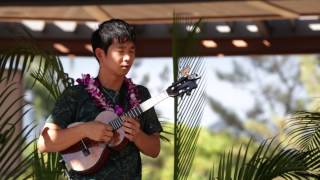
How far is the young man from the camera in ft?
9.12

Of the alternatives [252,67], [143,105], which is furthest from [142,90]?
[252,67]

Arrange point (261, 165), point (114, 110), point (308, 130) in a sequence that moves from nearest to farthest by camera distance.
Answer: point (114, 110), point (261, 165), point (308, 130)

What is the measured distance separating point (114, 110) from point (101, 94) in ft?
0.22

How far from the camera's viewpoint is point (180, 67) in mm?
3258

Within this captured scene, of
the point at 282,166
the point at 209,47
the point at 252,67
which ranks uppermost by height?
the point at 252,67

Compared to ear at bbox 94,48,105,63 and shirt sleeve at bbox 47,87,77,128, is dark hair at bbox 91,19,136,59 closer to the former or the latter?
ear at bbox 94,48,105,63

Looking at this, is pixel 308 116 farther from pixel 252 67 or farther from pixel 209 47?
pixel 252 67

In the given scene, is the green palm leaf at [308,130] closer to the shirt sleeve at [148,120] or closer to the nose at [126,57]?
the shirt sleeve at [148,120]

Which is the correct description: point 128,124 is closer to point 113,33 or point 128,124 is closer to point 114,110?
point 114,110

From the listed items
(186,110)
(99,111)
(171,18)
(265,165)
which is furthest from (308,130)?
(171,18)

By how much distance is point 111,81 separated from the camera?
2.88 m

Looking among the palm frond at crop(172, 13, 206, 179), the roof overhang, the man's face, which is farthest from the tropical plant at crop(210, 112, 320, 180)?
the roof overhang

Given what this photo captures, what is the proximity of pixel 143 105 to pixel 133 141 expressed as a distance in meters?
0.13

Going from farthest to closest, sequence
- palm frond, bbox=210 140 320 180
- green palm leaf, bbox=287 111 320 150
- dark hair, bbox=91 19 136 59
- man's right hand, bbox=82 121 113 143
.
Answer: green palm leaf, bbox=287 111 320 150 → palm frond, bbox=210 140 320 180 → dark hair, bbox=91 19 136 59 → man's right hand, bbox=82 121 113 143
